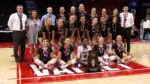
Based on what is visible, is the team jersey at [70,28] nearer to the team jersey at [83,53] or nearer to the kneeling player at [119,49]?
the team jersey at [83,53]

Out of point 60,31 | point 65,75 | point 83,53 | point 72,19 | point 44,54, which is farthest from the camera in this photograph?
point 72,19

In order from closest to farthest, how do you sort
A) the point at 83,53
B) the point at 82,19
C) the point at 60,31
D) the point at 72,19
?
1. the point at 83,53
2. the point at 60,31
3. the point at 72,19
4. the point at 82,19

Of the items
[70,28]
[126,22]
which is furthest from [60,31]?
[126,22]

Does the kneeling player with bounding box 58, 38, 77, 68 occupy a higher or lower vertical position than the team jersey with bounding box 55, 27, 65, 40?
lower

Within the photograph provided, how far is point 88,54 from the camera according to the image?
8.15 meters

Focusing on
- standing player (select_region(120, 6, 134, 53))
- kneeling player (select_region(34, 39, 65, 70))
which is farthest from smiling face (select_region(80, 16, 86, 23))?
kneeling player (select_region(34, 39, 65, 70))

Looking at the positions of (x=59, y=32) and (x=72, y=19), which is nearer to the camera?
(x=59, y=32)

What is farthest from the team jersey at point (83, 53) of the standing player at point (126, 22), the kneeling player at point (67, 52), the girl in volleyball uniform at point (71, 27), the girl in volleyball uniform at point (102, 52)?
the standing player at point (126, 22)

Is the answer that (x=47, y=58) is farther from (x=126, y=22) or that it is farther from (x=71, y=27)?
(x=126, y=22)

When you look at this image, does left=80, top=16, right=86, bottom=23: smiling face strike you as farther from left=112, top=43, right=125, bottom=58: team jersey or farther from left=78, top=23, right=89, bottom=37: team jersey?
left=112, top=43, right=125, bottom=58: team jersey

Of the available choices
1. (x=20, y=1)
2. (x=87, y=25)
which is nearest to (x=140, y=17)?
(x=20, y=1)

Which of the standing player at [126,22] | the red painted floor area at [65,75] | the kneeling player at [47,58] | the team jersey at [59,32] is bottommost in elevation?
the red painted floor area at [65,75]

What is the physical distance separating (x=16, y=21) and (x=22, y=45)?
0.81 m

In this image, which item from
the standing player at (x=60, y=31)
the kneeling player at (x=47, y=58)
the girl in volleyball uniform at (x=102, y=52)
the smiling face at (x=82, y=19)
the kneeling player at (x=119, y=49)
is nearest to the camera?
the kneeling player at (x=47, y=58)
